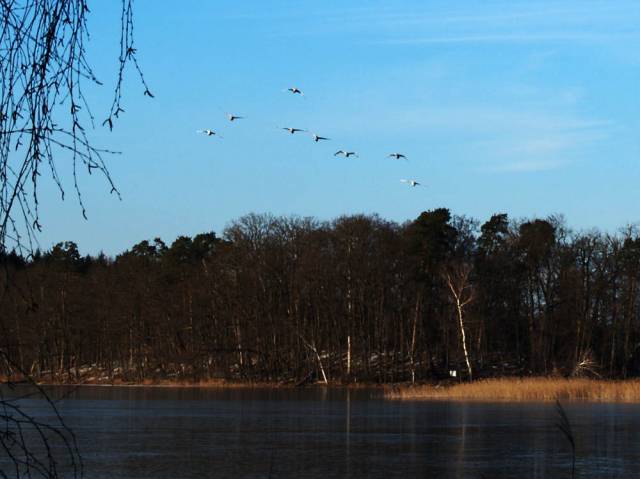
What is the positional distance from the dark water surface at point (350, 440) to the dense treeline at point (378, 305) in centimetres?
2675

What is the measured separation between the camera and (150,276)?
289ft

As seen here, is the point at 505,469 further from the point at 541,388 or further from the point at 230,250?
the point at 230,250

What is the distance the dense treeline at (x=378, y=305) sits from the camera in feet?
258

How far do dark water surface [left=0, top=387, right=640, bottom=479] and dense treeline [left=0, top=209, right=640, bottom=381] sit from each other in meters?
26.7

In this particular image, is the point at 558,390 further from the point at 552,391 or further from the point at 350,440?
the point at 350,440

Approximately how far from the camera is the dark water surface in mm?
22859

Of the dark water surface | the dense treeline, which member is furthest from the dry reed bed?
the dense treeline

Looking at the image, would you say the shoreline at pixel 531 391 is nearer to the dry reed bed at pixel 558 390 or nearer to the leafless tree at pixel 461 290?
the dry reed bed at pixel 558 390

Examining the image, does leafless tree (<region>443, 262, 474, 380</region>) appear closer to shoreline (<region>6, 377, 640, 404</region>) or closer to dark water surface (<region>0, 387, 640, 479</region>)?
shoreline (<region>6, 377, 640, 404</region>)

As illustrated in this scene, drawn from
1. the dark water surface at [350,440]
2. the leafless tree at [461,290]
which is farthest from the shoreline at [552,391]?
the leafless tree at [461,290]

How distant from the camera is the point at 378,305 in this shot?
79688 millimetres

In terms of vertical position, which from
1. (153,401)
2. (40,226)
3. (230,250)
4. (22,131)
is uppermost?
(230,250)

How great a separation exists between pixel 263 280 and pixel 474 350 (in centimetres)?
1659

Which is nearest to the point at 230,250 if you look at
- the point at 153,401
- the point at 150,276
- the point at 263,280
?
the point at 263,280
